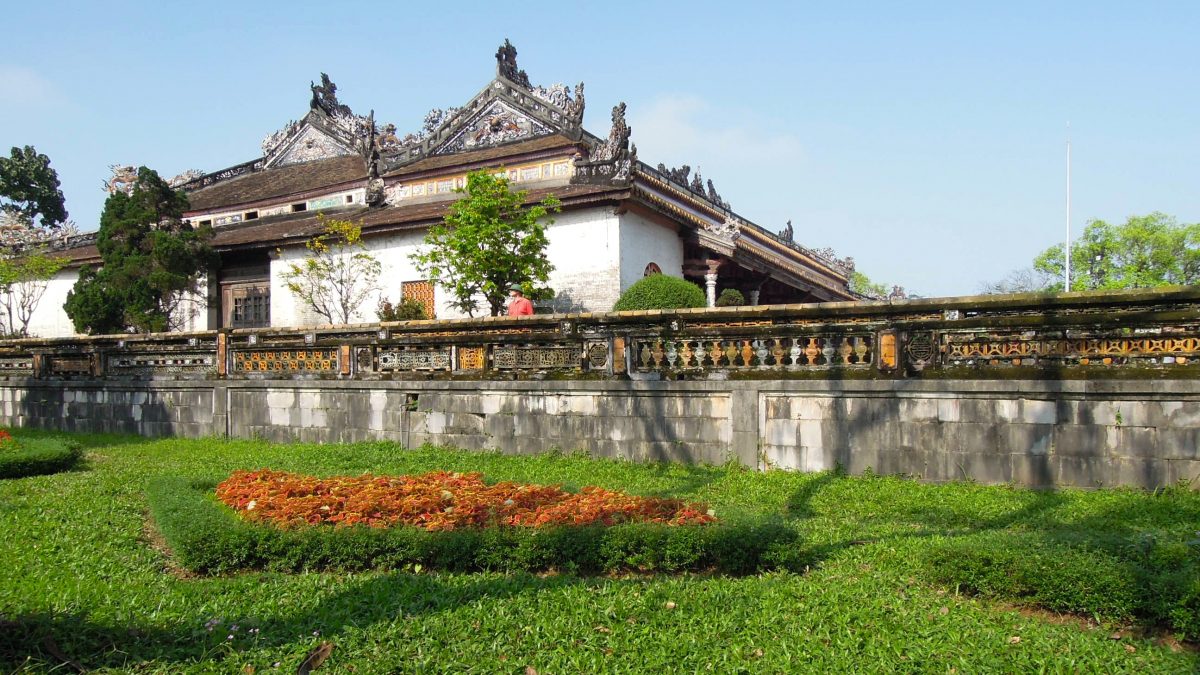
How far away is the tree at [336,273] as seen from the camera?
2006cm

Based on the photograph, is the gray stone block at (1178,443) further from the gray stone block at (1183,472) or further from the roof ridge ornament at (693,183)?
the roof ridge ornament at (693,183)

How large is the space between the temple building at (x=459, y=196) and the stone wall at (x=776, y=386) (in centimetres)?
623

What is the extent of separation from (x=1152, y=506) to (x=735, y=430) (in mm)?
3960

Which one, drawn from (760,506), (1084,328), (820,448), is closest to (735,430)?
(820,448)

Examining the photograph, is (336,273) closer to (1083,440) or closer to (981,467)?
(981,467)

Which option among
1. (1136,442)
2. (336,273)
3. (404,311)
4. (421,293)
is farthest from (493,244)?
(1136,442)

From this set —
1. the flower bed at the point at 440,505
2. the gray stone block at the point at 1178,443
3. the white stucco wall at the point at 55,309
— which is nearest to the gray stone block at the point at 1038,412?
the gray stone block at the point at 1178,443

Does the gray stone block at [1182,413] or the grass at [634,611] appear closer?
the grass at [634,611]

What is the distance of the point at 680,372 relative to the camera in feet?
32.6

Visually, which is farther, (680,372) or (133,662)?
(680,372)

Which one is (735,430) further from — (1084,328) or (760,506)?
(1084,328)

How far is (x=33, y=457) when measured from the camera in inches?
410

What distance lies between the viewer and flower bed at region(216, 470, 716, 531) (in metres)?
6.43

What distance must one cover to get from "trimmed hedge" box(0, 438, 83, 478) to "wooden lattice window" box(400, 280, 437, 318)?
9205 millimetres
